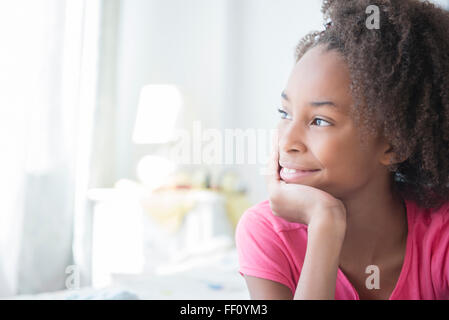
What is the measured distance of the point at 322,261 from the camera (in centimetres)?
64

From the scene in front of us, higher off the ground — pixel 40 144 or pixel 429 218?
pixel 40 144

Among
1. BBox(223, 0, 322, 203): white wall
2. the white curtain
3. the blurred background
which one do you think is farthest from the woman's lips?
BBox(223, 0, 322, 203): white wall

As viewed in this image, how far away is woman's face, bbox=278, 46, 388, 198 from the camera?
0.72 m

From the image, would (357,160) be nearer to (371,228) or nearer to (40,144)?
(371,228)

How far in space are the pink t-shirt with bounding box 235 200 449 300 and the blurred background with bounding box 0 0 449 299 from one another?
0.32 meters

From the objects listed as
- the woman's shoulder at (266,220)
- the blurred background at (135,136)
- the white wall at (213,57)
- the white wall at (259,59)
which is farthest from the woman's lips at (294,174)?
the white wall at (259,59)

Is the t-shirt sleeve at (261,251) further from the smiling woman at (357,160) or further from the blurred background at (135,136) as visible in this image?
the blurred background at (135,136)

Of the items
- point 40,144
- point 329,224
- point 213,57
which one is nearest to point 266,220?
point 329,224

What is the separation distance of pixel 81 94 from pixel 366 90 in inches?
45.6

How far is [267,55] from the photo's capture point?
2561 millimetres

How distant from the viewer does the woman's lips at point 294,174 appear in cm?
74

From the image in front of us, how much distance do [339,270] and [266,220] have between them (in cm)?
16
